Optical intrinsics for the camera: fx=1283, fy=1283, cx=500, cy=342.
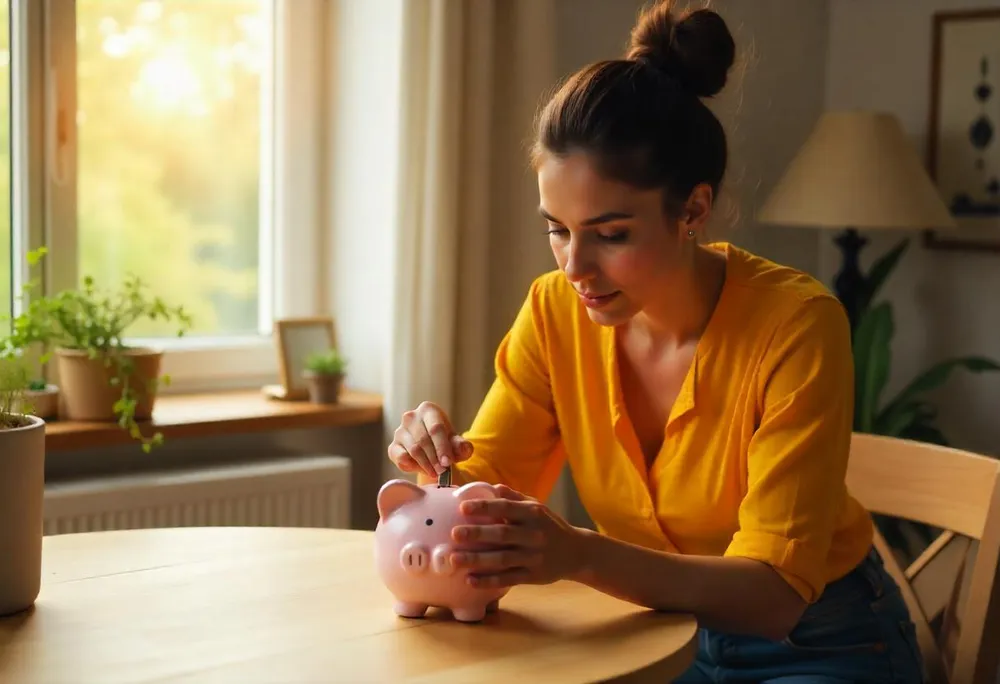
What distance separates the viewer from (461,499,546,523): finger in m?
1.27

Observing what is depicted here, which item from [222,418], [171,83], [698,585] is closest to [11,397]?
[698,585]

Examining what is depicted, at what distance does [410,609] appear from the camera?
4.31ft

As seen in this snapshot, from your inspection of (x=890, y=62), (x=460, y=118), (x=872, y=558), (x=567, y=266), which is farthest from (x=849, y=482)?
(x=890, y=62)

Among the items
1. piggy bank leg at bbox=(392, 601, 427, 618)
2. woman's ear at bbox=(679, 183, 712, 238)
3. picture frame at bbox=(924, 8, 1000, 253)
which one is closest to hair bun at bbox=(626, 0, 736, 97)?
woman's ear at bbox=(679, 183, 712, 238)

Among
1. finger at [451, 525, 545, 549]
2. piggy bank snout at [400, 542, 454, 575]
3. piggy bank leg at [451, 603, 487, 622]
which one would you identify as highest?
finger at [451, 525, 545, 549]

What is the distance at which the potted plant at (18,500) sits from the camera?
4.13 ft

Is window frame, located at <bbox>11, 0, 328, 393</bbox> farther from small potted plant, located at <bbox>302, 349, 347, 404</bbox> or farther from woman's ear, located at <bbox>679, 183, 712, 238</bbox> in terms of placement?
woman's ear, located at <bbox>679, 183, 712, 238</bbox>

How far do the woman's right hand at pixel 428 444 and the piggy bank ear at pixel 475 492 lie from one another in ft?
0.52

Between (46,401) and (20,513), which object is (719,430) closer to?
(20,513)

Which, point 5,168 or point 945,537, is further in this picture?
point 5,168

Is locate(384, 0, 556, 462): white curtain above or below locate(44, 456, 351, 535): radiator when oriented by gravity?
above

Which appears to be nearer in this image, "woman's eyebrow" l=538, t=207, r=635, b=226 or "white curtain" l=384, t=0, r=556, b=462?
"woman's eyebrow" l=538, t=207, r=635, b=226

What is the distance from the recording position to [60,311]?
224cm

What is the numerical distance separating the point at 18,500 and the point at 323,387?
130 cm
